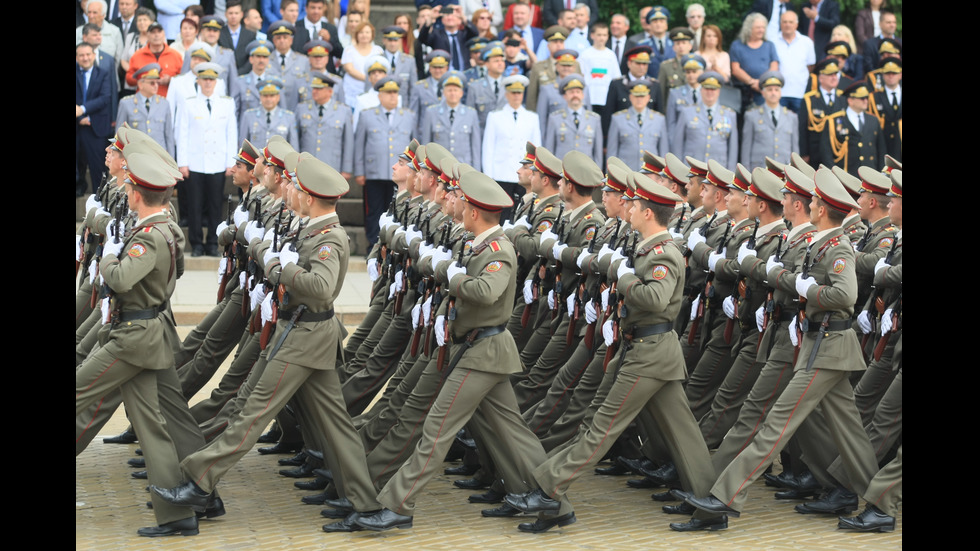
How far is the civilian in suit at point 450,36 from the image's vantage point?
51.7ft

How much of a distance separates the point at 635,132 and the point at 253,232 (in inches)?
283

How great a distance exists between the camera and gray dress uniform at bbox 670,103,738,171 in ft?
47.5

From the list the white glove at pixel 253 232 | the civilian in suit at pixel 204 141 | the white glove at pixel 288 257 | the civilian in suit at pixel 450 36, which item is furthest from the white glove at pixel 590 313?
the civilian in suit at pixel 450 36

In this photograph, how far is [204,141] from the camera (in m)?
14.0

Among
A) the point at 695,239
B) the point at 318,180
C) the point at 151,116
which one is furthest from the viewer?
the point at 151,116

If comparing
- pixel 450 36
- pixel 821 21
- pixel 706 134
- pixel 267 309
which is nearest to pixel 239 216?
pixel 267 309

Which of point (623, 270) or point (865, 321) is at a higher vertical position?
point (623, 270)

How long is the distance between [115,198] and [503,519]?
127 inches

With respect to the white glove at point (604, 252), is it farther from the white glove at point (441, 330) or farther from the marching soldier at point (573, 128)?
the marching soldier at point (573, 128)

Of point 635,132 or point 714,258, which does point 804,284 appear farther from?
point 635,132

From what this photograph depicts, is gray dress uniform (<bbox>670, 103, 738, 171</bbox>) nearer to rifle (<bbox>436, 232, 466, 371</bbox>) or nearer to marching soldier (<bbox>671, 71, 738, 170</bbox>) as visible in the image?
marching soldier (<bbox>671, 71, 738, 170</bbox>)

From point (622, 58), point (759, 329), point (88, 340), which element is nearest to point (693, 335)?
point (759, 329)

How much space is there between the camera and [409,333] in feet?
26.8

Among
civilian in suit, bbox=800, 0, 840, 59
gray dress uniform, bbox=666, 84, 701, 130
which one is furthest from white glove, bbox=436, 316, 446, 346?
civilian in suit, bbox=800, 0, 840, 59
